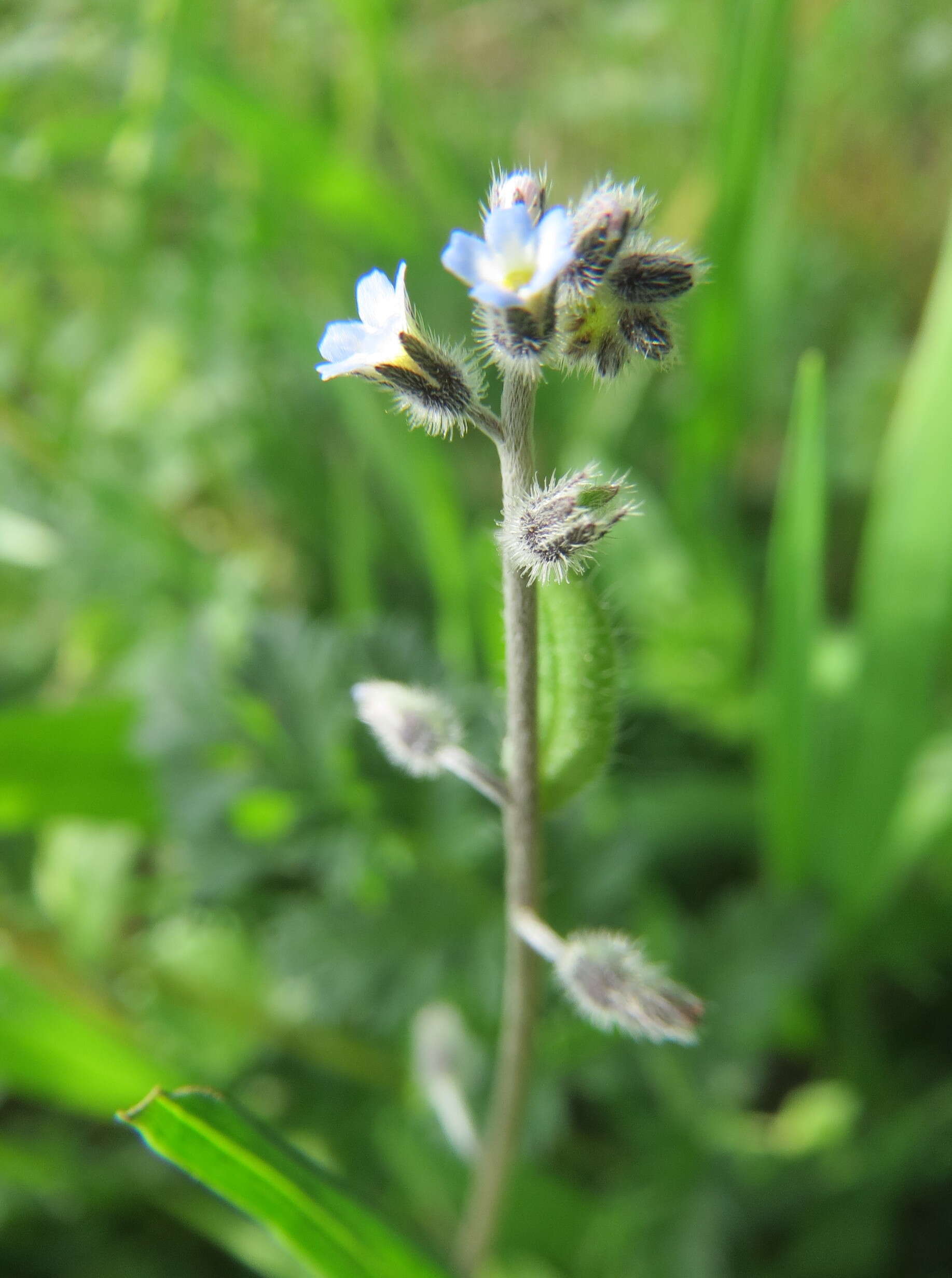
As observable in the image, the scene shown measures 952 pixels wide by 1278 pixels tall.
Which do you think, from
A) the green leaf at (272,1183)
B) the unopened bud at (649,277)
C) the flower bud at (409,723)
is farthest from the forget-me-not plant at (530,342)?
the green leaf at (272,1183)

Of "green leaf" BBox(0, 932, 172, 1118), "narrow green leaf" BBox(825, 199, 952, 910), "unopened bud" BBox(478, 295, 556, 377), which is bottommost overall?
"unopened bud" BBox(478, 295, 556, 377)

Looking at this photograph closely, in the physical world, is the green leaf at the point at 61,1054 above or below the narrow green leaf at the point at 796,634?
above

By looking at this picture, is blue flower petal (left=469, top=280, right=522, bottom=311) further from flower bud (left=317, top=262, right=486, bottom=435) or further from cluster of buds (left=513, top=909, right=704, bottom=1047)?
cluster of buds (left=513, top=909, right=704, bottom=1047)

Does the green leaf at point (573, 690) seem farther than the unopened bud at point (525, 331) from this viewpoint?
Yes

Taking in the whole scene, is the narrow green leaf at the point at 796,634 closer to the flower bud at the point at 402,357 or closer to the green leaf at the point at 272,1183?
the flower bud at the point at 402,357

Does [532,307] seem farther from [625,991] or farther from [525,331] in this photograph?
[625,991]

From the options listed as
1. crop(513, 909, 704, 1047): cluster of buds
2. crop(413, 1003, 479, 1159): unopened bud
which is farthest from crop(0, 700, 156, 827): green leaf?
crop(513, 909, 704, 1047): cluster of buds
